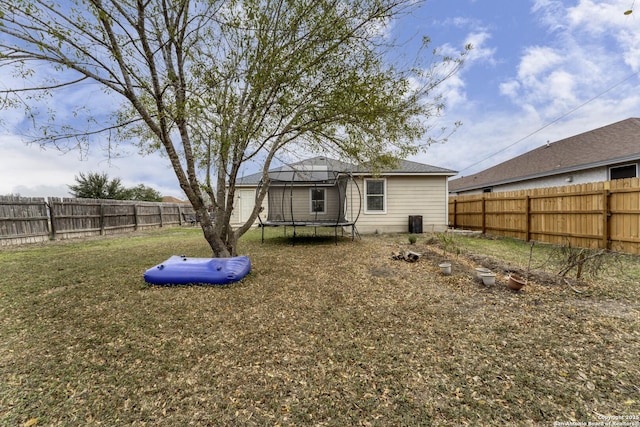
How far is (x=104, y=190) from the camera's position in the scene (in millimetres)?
20266

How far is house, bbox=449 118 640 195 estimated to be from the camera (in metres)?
8.87

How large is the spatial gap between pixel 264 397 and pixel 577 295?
429 centimetres

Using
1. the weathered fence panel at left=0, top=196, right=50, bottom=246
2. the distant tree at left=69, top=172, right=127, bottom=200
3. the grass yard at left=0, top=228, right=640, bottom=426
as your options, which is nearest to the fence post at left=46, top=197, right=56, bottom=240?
the weathered fence panel at left=0, top=196, right=50, bottom=246

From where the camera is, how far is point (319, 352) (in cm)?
242

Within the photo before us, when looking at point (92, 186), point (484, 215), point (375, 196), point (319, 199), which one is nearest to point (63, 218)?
point (319, 199)

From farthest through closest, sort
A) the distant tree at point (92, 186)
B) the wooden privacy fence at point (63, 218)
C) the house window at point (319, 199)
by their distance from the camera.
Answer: the distant tree at point (92, 186), the house window at point (319, 199), the wooden privacy fence at point (63, 218)

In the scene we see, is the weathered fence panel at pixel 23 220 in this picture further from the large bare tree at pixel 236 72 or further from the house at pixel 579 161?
the house at pixel 579 161

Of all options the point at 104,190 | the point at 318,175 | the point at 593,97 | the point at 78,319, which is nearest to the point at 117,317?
the point at 78,319

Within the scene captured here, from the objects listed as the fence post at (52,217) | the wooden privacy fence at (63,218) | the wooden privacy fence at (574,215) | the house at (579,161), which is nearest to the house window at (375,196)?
the wooden privacy fence at (574,215)

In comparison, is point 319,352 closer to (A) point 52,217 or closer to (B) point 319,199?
(B) point 319,199

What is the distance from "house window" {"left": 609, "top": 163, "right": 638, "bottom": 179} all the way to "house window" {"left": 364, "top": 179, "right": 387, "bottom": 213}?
764 centimetres

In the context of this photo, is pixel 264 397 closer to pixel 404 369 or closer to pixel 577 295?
pixel 404 369

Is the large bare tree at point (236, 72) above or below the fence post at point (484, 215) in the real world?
above

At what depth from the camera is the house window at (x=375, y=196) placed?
10.9 m
